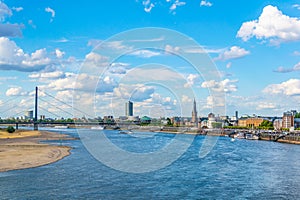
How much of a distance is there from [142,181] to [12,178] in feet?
39.3

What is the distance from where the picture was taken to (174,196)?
29.9 meters

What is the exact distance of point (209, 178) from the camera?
3872 centimetres

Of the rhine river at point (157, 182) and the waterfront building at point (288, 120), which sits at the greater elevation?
the waterfront building at point (288, 120)

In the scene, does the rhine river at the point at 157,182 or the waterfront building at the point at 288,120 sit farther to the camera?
the waterfront building at the point at 288,120

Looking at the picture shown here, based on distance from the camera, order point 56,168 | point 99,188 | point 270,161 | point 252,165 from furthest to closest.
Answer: point 270,161
point 252,165
point 56,168
point 99,188

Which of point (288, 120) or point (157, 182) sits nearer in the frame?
point (157, 182)

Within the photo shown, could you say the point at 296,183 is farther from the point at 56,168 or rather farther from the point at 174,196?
the point at 56,168

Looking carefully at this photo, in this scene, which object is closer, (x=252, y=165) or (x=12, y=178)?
(x=12, y=178)

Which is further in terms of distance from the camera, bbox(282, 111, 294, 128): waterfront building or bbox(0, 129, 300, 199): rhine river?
bbox(282, 111, 294, 128): waterfront building

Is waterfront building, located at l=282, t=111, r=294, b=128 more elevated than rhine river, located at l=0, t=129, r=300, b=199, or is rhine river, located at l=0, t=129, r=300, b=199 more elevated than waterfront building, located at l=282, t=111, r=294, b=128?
waterfront building, located at l=282, t=111, r=294, b=128

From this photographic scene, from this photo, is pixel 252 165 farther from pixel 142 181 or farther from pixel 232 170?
pixel 142 181

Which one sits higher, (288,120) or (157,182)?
(288,120)

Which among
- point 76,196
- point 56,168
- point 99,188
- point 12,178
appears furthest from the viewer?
point 56,168

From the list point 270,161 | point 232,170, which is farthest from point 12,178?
point 270,161
